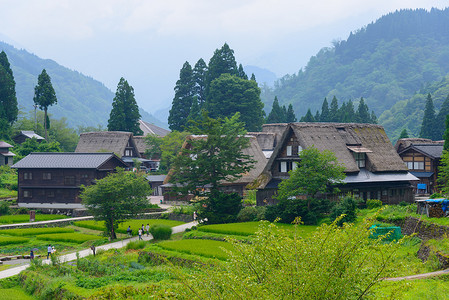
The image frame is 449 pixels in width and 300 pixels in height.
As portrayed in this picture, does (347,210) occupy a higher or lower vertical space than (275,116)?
lower

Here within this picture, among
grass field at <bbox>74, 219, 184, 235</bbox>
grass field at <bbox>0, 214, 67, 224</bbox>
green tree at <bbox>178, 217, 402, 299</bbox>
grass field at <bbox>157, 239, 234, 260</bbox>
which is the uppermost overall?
green tree at <bbox>178, 217, 402, 299</bbox>

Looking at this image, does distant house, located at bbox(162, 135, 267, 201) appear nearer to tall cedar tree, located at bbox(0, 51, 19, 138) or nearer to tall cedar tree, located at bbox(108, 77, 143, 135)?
tall cedar tree, located at bbox(108, 77, 143, 135)

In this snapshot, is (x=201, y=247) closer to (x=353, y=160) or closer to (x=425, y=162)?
(x=353, y=160)

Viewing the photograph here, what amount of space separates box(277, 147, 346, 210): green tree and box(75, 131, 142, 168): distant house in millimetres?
38831

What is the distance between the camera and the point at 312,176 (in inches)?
1328

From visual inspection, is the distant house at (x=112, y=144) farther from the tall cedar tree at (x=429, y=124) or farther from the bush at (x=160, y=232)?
the tall cedar tree at (x=429, y=124)

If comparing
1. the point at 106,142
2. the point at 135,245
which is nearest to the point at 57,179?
the point at 106,142

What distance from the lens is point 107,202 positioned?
36375 millimetres

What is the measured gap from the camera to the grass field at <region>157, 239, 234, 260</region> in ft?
86.7

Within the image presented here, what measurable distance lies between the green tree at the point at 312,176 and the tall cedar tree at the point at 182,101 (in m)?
51.4

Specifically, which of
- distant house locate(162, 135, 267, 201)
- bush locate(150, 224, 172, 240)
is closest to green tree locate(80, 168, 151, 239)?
bush locate(150, 224, 172, 240)

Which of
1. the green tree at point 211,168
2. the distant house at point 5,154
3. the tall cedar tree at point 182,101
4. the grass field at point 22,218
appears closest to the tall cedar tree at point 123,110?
the tall cedar tree at point 182,101

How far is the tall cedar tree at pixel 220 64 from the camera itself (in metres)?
86.1

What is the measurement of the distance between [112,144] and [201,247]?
1726 inches
